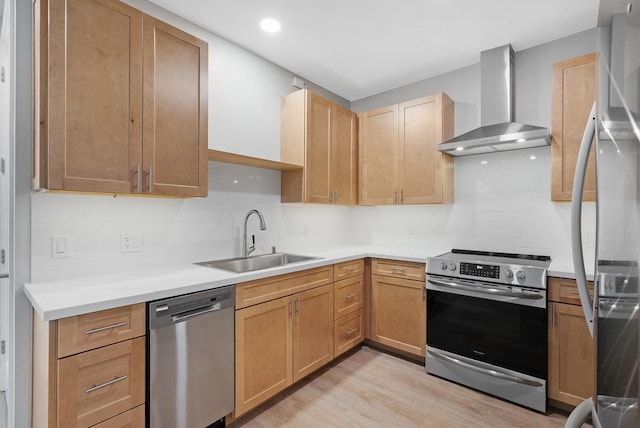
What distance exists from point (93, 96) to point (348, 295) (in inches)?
89.9

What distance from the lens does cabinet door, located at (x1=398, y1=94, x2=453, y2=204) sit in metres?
2.98

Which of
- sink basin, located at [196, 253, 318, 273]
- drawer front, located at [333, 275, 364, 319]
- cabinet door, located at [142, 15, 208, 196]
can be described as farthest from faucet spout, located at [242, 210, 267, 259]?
drawer front, located at [333, 275, 364, 319]

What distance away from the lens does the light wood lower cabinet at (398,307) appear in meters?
2.75

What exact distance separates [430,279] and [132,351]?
209 cm

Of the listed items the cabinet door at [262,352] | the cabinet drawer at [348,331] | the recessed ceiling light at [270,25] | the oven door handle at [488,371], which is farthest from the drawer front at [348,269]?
the recessed ceiling light at [270,25]

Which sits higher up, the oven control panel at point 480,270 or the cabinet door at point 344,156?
the cabinet door at point 344,156

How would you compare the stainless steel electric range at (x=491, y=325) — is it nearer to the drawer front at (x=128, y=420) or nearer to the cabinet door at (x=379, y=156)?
the cabinet door at (x=379, y=156)

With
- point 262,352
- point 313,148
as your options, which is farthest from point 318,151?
point 262,352

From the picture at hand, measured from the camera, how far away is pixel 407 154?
125 inches

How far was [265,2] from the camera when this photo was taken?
7.06 feet

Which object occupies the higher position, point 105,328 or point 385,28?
point 385,28

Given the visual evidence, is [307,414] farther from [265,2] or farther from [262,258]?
[265,2]

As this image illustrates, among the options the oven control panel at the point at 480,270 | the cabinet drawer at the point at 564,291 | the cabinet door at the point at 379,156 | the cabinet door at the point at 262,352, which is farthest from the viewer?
the cabinet door at the point at 379,156

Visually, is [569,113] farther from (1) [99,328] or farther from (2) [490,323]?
A: (1) [99,328]
